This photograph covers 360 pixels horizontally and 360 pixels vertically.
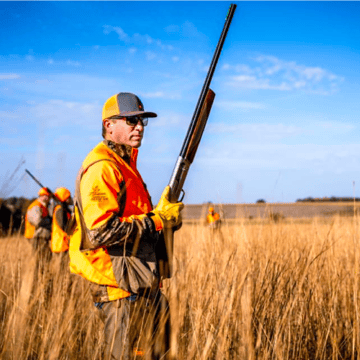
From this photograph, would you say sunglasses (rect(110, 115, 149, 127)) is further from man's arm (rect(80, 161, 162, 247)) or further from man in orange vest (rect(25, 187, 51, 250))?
man in orange vest (rect(25, 187, 51, 250))

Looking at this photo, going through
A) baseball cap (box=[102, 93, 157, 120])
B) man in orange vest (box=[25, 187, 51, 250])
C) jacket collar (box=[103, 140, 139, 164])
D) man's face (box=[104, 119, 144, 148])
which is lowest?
man in orange vest (box=[25, 187, 51, 250])

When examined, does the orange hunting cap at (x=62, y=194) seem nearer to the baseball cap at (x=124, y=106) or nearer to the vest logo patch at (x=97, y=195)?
the baseball cap at (x=124, y=106)

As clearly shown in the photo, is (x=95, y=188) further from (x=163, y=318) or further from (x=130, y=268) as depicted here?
(x=163, y=318)

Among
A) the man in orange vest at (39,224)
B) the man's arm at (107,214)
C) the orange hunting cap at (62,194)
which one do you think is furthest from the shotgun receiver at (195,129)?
the man in orange vest at (39,224)

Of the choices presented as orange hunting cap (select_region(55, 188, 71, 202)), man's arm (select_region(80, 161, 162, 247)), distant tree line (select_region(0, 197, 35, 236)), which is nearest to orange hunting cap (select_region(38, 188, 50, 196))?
orange hunting cap (select_region(55, 188, 71, 202))

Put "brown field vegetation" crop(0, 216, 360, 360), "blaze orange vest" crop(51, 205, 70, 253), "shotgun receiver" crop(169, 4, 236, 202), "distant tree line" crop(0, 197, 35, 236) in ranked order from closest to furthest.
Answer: "brown field vegetation" crop(0, 216, 360, 360) < "shotgun receiver" crop(169, 4, 236, 202) < "blaze orange vest" crop(51, 205, 70, 253) < "distant tree line" crop(0, 197, 35, 236)

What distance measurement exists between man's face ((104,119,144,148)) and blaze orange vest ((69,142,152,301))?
3.8 inches

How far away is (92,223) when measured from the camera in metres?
1.94

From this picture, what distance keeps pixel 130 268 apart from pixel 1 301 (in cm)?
280

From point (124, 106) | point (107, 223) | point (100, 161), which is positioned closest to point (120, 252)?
point (107, 223)

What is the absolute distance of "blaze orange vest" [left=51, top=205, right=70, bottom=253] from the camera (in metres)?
6.06

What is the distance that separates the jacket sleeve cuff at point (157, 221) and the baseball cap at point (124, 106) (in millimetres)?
552

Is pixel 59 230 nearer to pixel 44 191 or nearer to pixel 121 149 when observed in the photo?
pixel 44 191

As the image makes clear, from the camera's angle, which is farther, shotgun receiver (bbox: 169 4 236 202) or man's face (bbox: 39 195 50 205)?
man's face (bbox: 39 195 50 205)
